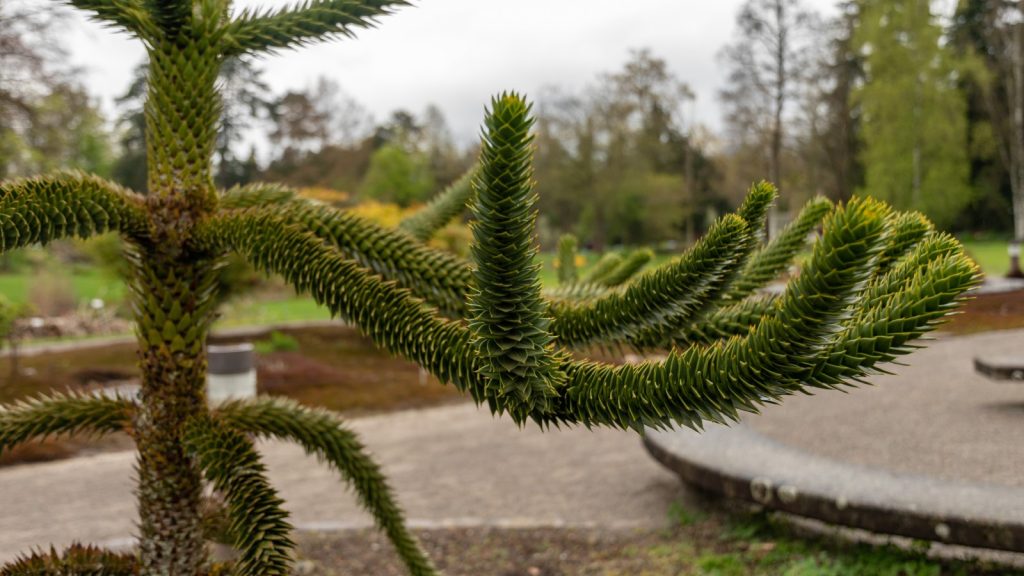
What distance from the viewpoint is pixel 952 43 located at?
4062cm

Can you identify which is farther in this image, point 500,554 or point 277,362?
point 277,362

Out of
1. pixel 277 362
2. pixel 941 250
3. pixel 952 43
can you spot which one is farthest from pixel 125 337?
pixel 952 43

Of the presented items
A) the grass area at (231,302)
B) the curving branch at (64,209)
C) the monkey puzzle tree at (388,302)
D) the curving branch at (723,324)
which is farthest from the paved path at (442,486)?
the grass area at (231,302)

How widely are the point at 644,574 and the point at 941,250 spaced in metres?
3.33

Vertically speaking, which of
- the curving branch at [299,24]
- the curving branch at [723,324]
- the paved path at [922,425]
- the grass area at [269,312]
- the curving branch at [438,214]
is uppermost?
the curving branch at [299,24]

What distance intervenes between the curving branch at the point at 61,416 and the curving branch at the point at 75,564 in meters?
0.27

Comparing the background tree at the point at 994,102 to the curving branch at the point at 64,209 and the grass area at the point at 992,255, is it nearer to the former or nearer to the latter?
the grass area at the point at 992,255

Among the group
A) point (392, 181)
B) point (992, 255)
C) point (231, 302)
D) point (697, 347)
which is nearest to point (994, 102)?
point (992, 255)

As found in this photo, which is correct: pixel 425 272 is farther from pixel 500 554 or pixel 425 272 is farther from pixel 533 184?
pixel 500 554

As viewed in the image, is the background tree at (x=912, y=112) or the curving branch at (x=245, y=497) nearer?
the curving branch at (x=245, y=497)

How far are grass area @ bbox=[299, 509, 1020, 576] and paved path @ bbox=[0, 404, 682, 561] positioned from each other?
26 centimetres

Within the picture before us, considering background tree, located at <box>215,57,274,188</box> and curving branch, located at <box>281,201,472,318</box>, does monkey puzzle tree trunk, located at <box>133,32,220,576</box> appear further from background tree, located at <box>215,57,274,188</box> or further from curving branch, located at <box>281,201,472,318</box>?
background tree, located at <box>215,57,274,188</box>

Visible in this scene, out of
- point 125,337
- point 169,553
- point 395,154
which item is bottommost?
point 125,337

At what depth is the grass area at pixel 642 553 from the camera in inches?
160
